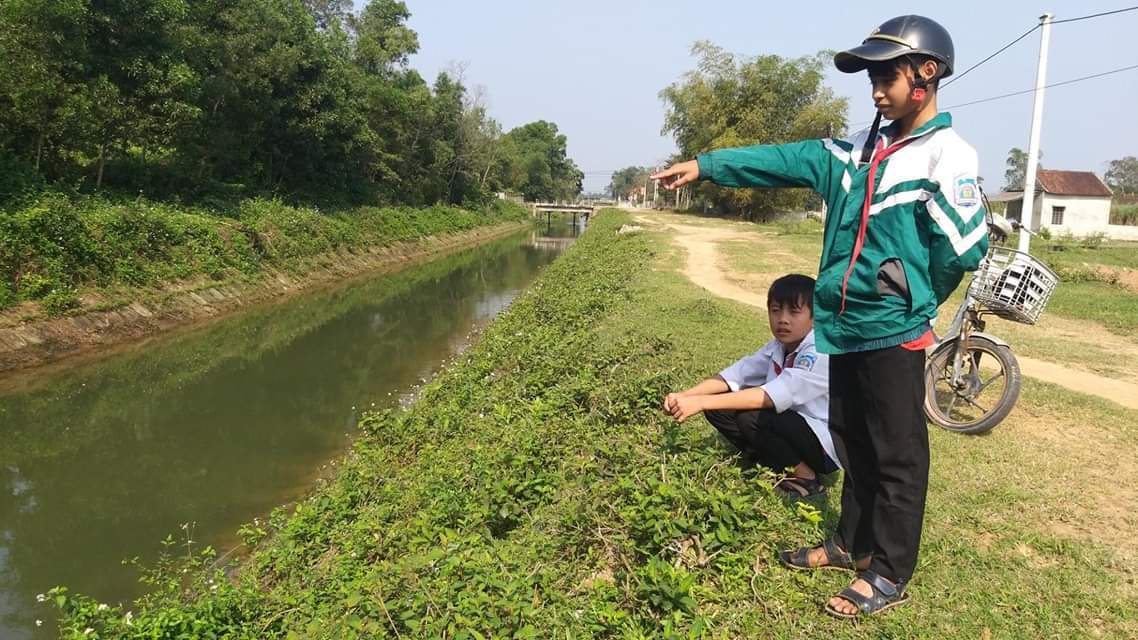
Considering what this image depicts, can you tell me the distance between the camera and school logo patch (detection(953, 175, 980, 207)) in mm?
2100

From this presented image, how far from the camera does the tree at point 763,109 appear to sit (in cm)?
3541

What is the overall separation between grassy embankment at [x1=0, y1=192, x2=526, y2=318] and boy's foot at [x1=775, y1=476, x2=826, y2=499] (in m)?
11.3

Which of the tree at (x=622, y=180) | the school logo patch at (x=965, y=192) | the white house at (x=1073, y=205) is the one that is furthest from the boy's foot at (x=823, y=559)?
the tree at (x=622, y=180)

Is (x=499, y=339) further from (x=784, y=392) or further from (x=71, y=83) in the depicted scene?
(x=71, y=83)

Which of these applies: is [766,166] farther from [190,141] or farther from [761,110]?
[761,110]

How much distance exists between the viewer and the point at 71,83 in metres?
12.3

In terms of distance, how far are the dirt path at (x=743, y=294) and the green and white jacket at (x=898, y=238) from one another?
13.9ft

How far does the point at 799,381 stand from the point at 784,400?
129 mm

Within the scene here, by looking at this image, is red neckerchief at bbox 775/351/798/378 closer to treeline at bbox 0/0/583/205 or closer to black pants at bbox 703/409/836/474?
black pants at bbox 703/409/836/474

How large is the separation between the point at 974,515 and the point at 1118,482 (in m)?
1.14

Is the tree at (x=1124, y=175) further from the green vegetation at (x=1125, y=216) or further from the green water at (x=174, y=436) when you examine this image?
the green water at (x=174, y=436)

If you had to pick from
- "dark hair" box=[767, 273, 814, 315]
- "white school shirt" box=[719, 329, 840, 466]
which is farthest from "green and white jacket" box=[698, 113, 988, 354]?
"dark hair" box=[767, 273, 814, 315]

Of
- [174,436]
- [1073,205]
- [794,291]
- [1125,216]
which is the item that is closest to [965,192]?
[794,291]

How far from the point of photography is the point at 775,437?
3.10 meters
